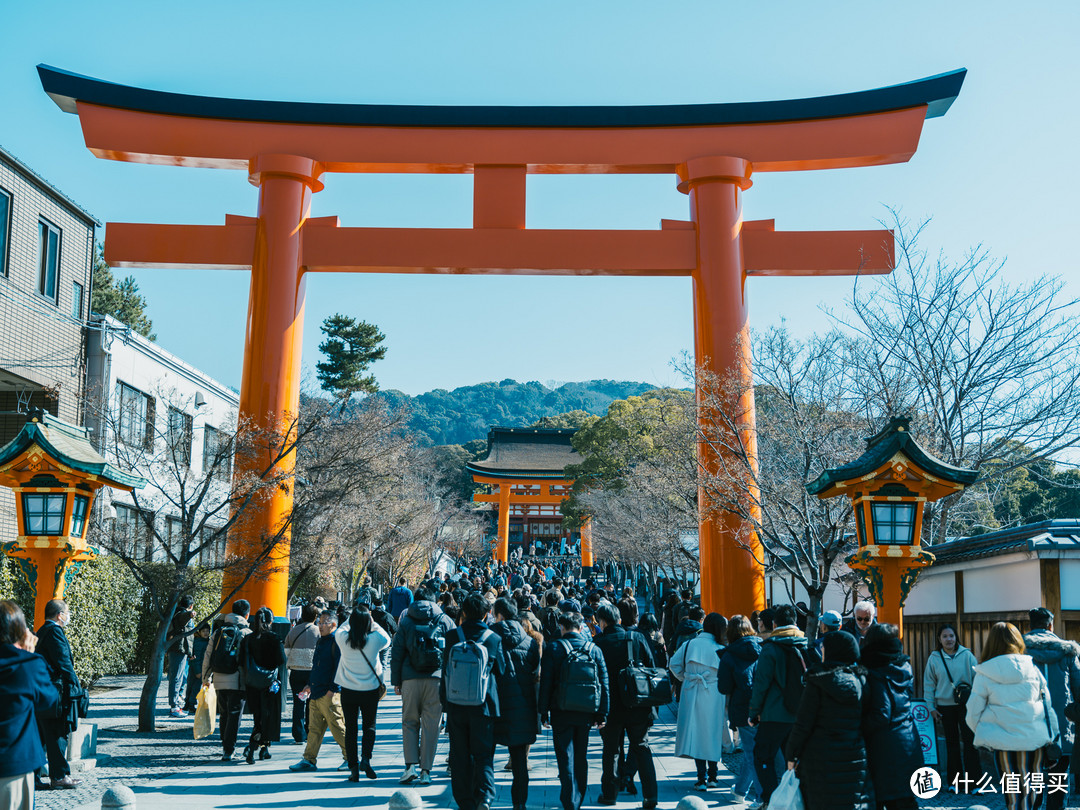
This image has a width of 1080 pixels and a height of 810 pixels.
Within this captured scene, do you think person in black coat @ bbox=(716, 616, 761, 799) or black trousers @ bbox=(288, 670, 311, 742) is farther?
black trousers @ bbox=(288, 670, 311, 742)

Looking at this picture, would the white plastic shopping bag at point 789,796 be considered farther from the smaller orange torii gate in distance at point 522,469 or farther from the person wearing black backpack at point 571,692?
the smaller orange torii gate in distance at point 522,469

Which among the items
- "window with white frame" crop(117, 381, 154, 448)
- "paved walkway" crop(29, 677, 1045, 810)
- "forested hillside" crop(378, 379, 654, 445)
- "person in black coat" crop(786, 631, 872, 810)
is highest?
"forested hillside" crop(378, 379, 654, 445)

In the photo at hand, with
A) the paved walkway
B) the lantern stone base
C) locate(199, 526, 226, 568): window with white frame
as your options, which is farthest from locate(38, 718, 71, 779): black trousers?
locate(199, 526, 226, 568): window with white frame

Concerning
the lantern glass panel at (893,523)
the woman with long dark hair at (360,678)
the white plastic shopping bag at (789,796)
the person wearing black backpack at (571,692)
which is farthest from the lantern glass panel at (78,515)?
the lantern glass panel at (893,523)

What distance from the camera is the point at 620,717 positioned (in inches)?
296

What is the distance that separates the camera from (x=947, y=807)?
24.5 feet

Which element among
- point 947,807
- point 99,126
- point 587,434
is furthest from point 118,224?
point 587,434

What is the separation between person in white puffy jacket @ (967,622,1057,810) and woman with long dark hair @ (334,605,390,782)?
4937 mm

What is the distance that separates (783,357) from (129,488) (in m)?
8.19

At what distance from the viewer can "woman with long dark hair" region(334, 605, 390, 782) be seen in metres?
8.49

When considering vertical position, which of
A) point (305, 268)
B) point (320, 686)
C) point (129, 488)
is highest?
point (305, 268)

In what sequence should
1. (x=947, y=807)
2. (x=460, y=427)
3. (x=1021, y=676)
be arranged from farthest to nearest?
(x=460, y=427) → (x=947, y=807) → (x=1021, y=676)

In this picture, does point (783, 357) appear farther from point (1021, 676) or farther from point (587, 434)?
point (587, 434)

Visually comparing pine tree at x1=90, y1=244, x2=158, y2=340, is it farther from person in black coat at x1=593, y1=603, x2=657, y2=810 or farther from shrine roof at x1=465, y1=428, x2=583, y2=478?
person in black coat at x1=593, y1=603, x2=657, y2=810
